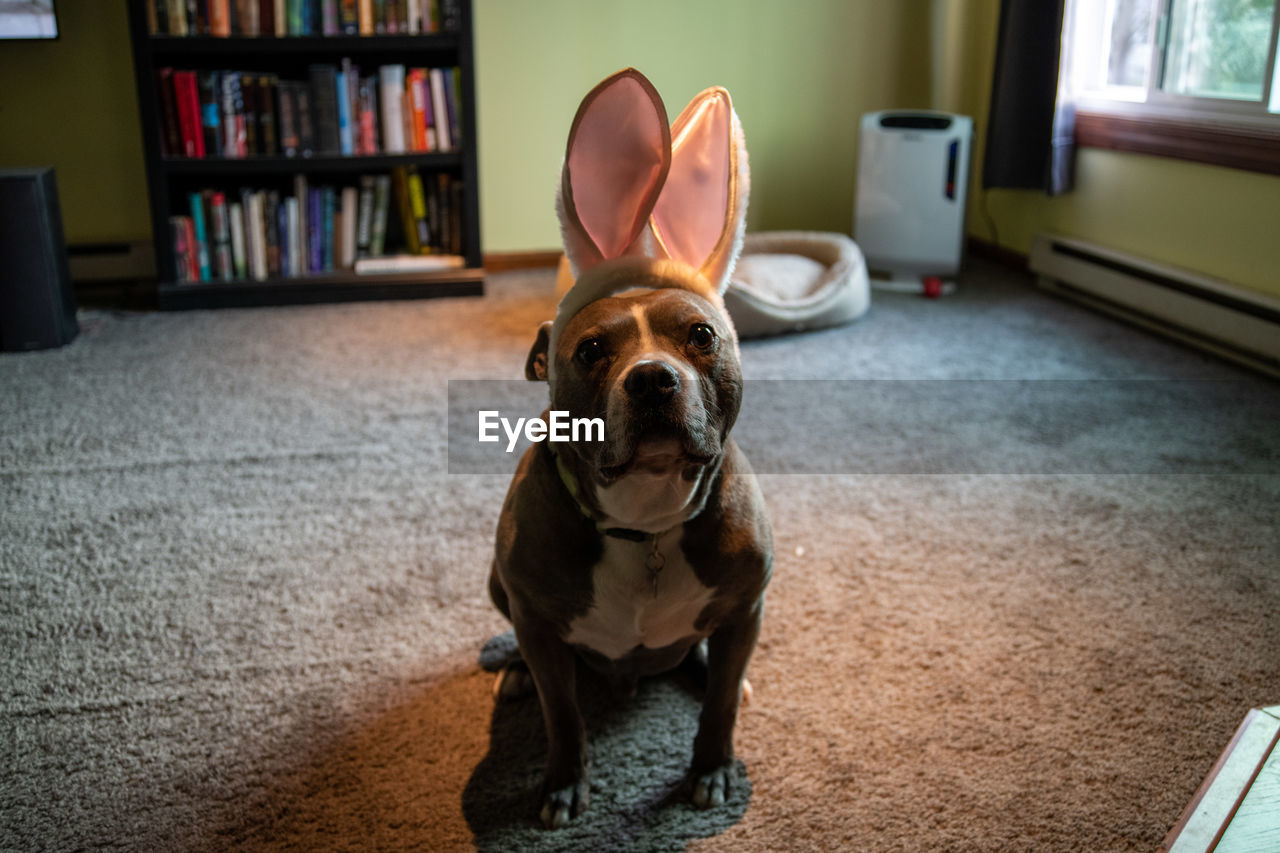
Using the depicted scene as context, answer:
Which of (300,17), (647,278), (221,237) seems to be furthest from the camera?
(221,237)

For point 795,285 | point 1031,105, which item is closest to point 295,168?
point 795,285

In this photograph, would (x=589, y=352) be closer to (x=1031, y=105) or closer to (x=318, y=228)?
(x=318, y=228)

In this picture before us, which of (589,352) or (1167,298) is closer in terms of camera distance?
(589,352)

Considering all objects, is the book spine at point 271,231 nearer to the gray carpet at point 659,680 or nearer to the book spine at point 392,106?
the book spine at point 392,106

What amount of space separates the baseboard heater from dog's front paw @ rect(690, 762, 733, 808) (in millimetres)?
2142

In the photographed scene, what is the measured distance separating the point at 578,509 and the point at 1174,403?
1992 mm

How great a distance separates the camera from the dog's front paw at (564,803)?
1195 mm

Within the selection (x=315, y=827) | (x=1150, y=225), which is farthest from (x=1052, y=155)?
(x=315, y=827)

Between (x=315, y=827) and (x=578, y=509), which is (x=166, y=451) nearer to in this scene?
(x=315, y=827)

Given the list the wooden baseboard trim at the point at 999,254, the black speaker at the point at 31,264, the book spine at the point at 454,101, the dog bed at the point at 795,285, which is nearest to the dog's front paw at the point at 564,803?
the dog bed at the point at 795,285

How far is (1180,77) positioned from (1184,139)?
38cm

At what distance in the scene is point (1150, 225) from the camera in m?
3.20

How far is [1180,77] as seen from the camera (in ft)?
10.6

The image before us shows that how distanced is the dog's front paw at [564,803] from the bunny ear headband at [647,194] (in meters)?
0.50
